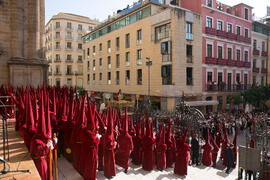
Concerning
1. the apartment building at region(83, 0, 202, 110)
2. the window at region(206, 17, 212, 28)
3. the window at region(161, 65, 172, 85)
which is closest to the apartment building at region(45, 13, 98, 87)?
the apartment building at region(83, 0, 202, 110)

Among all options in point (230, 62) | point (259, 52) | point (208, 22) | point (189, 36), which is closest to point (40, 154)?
point (189, 36)

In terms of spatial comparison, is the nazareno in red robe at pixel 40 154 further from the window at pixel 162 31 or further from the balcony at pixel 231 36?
the balcony at pixel 231 36

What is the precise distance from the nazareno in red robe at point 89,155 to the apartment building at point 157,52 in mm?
14746

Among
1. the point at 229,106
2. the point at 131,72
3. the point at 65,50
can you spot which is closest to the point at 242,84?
the point at 229,106

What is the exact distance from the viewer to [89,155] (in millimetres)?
5848

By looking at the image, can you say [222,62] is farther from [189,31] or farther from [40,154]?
[40,154]

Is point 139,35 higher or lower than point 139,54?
higher

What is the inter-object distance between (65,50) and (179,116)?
139ft

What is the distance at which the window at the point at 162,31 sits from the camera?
22.5 m

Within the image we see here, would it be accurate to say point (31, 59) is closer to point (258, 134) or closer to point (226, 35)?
point (258, 134)

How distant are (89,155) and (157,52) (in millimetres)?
19574

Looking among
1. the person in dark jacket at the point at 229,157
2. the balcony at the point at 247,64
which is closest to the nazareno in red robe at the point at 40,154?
the person in dark jacket at the point at 229,157

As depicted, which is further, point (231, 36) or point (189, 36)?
point (231, 36)

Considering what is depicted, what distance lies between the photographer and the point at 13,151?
18.2 ft
